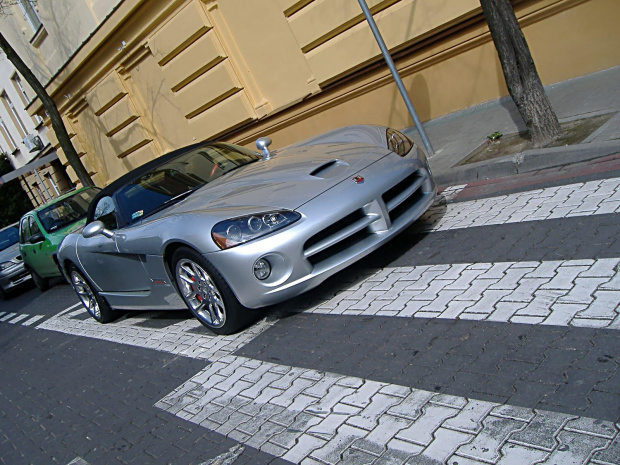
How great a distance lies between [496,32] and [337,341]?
4.24 meters

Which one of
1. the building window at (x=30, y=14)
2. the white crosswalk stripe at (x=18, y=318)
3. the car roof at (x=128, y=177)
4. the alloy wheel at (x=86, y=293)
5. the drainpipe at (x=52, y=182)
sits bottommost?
the white crosswalk stripe at (x=18, y=318)

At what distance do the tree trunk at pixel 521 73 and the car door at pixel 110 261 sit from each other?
4142 millimetres

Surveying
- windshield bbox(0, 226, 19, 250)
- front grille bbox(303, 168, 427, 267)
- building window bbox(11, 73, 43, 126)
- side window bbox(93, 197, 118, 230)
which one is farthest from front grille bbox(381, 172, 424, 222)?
building window bbox(11, 73, 43, 126)

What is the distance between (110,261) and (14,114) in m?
23.3

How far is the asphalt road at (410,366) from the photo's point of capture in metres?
2.56

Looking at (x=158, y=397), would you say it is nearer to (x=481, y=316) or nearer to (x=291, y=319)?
(x=291, y=319)

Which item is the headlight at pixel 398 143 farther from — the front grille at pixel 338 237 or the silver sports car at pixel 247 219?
the front grille at pixel 338 237

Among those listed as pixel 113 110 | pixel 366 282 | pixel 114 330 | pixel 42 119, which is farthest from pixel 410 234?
pixel 42 119

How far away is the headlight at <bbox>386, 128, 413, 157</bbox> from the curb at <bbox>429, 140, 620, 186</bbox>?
4.03 feet

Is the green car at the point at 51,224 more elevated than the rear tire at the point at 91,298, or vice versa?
the green car at the point at 51,224

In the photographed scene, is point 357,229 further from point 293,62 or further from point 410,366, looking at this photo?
point 293,62

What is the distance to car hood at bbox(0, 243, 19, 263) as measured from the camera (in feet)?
44.8

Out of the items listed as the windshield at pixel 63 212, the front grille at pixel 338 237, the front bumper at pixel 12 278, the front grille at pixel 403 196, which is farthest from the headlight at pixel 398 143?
the front bumper at pixel 12 278

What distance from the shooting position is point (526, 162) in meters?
6.01
